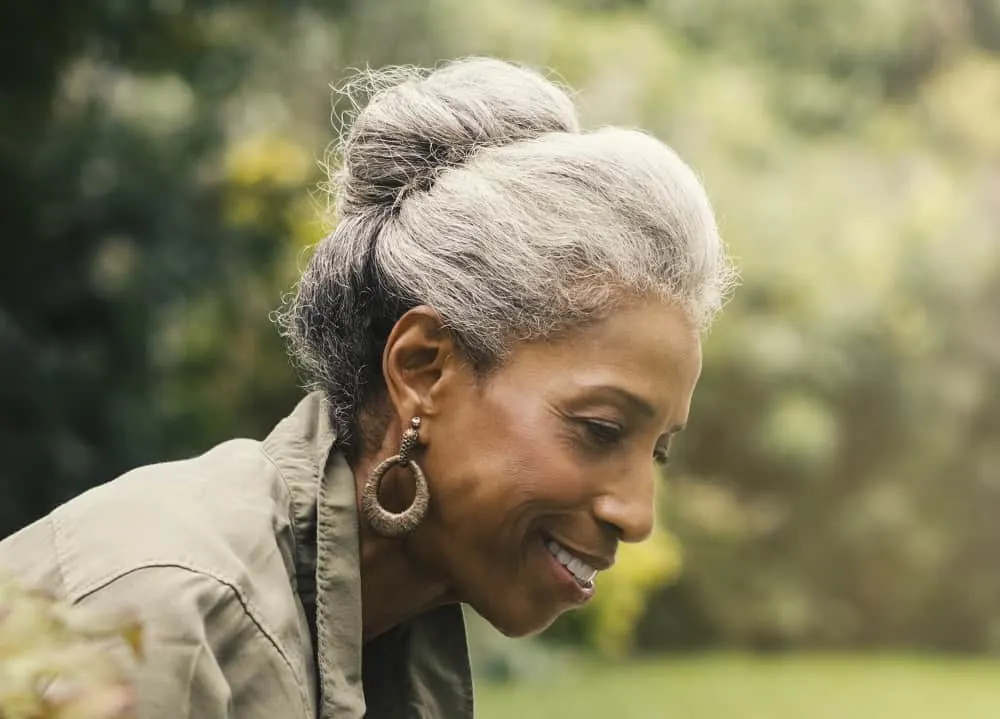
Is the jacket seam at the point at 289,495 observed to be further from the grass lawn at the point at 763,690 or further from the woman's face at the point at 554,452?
the grass lawn at the point at 763,690

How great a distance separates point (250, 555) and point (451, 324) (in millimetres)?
327

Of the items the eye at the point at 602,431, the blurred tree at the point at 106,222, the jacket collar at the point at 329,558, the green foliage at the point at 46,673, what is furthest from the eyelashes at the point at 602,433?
the blurred tree at the point at 106,222

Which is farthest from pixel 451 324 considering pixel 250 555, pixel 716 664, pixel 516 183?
pixel 716 664

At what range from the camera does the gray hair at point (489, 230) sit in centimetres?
147

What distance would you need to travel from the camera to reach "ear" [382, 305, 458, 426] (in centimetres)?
150

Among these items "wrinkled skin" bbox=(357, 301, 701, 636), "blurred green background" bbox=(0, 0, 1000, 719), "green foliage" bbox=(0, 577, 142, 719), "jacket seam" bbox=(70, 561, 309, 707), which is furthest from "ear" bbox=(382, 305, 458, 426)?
"blurred green background" bbox=(0, 0, 1000, 719)

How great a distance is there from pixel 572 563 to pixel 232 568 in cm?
39

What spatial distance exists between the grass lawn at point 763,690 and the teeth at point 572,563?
4.16 m

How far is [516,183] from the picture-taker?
1512 mm

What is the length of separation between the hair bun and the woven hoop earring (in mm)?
284

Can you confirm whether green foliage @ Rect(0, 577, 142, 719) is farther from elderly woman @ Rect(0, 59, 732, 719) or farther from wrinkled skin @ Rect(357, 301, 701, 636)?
wrinkled skin @ Rect(357, 301, 701, 636)

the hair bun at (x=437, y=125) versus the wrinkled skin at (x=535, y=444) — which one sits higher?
the hair bun at (x=437, y=125)

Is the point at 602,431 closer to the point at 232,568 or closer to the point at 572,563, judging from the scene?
the point at 572,563

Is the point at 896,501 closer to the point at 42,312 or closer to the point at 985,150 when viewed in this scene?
the point at 985,150
